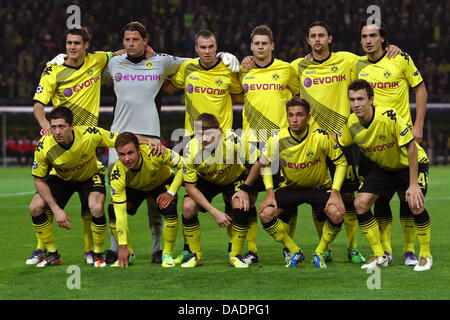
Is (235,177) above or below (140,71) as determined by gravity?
below

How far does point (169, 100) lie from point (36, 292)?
1871 cm

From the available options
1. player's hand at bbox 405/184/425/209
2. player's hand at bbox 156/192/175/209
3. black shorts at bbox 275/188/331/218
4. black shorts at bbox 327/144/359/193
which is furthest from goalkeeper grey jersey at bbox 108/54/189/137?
player's hand at bbox 405/184/425/209

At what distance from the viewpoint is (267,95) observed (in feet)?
25.1

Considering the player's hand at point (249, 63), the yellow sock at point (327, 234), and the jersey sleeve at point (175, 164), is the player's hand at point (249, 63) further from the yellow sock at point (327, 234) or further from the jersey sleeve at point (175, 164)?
the yellow sock at point (327, 234)

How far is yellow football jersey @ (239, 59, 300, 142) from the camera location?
25.1ft

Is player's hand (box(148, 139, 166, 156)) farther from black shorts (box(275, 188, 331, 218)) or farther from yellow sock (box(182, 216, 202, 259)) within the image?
black shorts (box(275, 188, 331, 218))

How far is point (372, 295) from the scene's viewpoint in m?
5.69

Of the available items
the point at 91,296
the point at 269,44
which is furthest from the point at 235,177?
the point at 91,296

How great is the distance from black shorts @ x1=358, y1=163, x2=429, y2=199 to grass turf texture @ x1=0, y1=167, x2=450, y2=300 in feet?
2.35

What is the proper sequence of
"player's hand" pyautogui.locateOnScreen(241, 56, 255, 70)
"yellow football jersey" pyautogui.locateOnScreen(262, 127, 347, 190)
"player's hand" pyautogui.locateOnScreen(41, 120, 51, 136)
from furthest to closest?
1. "player's hand" pyautogui.locateOnScreen(241, 56, 255, 70)
2. "player's hand" pyautogui.locateOnScreen(41, 120, 51, 136)
3. "yellow football jersey" pyautogui.locateOnScreen(262, 127, 347, 190)

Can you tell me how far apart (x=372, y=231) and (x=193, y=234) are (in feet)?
5.60

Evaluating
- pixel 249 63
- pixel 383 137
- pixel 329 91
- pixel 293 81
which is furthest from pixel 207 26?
pixel 383 137

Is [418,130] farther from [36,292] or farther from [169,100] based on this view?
[169,100]

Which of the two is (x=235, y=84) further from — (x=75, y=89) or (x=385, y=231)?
(x=385, y=231)
